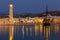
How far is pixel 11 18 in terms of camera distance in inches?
2726

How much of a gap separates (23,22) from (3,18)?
19.6ft

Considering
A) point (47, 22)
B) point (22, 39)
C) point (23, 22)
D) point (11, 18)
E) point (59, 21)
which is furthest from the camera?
point (23, 22)

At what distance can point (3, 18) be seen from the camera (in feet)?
252

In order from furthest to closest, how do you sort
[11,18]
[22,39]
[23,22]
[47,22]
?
[23,22] → [11,18] → [47,22] → [22,39]

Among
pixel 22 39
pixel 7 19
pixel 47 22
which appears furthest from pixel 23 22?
pixel 22 39

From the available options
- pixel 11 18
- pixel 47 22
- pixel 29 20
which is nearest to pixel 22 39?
pixel 47 22

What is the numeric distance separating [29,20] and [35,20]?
195 inches

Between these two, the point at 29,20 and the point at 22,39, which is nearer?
the point at 22,39

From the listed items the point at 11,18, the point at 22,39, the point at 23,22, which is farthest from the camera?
the point at 23,22

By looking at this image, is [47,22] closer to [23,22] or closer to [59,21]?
[59,21]

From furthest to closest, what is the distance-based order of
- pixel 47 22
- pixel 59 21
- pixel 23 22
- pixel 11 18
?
pixel 23 22
pixel 59 21
pixel 11 18
pixel 47 22

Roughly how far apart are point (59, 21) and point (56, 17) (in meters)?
5.31

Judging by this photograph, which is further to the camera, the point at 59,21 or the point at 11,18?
the point at 59,21

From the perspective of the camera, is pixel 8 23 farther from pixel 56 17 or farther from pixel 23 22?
pixel 56 17
